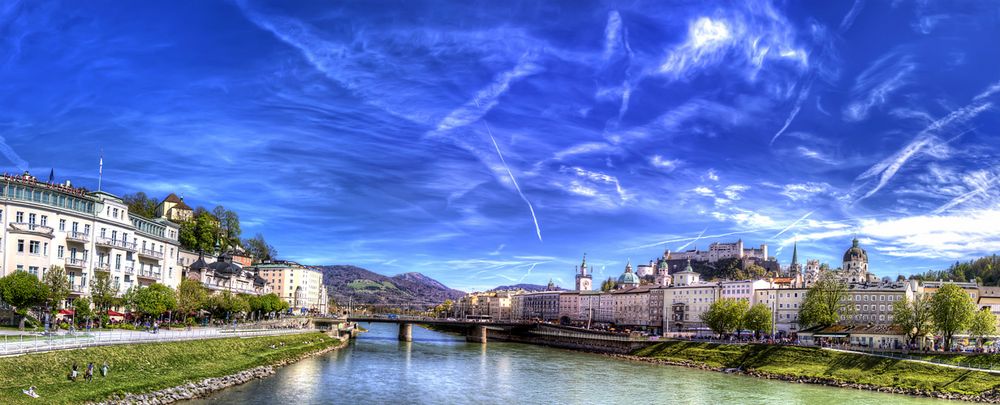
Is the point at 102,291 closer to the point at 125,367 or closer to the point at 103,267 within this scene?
the point at 103,267

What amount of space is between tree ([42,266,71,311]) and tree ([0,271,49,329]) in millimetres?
878

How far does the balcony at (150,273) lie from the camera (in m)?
82.8

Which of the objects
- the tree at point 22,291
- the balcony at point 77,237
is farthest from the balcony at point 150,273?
the tree at point 22,291

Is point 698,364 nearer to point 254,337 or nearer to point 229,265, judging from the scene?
point 254,337

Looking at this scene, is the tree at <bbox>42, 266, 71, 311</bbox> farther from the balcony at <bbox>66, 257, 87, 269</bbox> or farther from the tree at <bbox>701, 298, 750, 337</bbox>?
the tree at <bbox>701, 298, 750, 337</bbox>

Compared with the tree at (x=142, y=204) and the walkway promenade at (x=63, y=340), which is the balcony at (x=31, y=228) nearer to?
the walkway promenade at (x=63, y=340)

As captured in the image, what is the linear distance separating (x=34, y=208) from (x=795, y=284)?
131156 millimetres

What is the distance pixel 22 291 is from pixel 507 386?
39.9 meters

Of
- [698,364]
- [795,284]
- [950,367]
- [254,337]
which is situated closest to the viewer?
[950,367]

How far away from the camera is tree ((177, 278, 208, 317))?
83.6 meters

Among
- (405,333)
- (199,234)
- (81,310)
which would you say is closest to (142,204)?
(199,234)

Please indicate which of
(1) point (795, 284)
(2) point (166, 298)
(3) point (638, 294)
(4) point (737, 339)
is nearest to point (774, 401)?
(4) point (737, 339)

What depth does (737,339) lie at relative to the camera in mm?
109688

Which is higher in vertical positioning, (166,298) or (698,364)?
(166,298)
